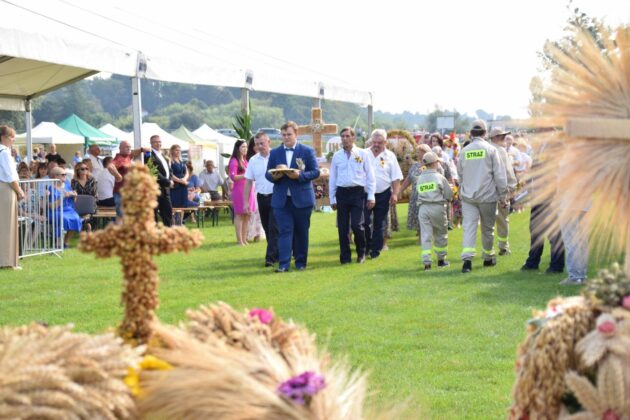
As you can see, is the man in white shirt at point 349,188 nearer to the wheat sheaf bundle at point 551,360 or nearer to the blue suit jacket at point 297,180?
the blue suit jacket at point 297,180

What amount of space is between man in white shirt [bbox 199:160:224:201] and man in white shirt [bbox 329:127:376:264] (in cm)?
1085

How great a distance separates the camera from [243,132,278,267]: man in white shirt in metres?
14.1

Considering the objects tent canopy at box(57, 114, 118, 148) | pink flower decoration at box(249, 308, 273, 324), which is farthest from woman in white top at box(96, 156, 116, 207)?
tent canopy at box(57, 114, 118, 148)

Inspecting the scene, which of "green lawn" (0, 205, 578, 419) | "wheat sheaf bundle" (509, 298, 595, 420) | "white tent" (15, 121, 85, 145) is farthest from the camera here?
"white tent" (15, 121, 85, 145)

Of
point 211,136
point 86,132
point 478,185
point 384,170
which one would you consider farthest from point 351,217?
point 211,136

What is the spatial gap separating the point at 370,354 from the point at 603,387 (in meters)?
4.96

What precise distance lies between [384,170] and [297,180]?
2771mm

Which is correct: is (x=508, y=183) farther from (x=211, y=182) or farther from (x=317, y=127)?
(x=211, y=182)

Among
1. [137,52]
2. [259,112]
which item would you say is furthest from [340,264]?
[259,112]

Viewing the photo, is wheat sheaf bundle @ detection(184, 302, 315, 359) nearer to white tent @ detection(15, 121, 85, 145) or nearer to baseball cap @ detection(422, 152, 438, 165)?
baseball cap @ detection(422, 152, 438, 165)

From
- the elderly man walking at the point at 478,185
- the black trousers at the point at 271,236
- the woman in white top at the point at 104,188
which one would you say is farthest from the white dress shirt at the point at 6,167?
the woman in white top at the point at 104,188

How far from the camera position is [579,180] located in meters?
2.47

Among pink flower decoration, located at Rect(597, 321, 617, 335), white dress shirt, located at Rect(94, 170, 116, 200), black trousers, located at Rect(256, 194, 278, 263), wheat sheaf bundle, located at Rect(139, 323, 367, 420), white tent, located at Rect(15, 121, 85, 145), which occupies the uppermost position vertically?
white tent, located at Rect(15, 121, 85, 145)

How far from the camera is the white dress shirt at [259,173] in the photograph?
14305mm
